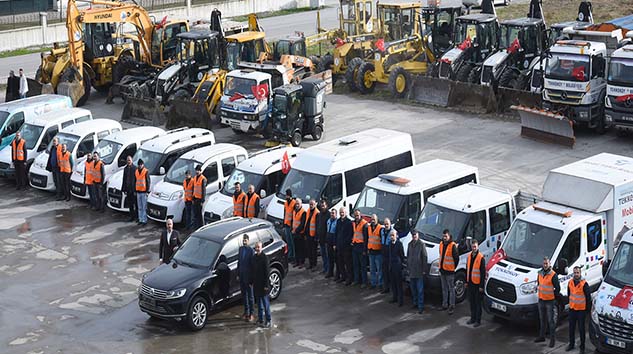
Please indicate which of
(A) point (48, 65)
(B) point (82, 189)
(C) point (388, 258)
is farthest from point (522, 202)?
(A) point (48, 65)

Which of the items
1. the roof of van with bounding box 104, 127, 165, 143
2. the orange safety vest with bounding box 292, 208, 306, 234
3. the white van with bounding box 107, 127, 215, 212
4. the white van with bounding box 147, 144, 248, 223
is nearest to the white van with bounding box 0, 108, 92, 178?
the roof of van with bounding box 104, 127, 165, 143

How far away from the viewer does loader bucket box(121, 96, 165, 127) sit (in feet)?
108

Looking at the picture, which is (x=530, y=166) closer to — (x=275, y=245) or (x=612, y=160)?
(x=612, y=160)

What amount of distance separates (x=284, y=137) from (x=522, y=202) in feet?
33.6

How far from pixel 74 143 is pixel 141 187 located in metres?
3.60

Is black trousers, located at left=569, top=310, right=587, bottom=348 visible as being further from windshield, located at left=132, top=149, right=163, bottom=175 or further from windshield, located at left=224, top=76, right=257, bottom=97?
windshield, located at left=224, top=76, right=257, bottom=97

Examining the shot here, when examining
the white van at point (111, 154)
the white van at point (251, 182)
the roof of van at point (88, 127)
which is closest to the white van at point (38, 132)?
the roof of van at point (88, 127)

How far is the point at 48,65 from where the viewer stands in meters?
36.8

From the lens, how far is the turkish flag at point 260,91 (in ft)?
99.1

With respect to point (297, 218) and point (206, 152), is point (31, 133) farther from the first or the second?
point (297, 218)

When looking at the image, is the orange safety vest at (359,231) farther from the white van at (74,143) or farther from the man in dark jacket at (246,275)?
the white van at (74,143)

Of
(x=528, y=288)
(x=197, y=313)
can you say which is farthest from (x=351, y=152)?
(x=528, y=288)

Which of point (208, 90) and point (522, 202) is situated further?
point (208, 90)

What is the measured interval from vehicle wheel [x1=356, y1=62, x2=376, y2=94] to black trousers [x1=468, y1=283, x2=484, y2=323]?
1862cm
